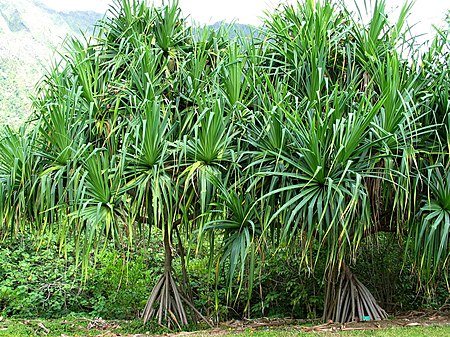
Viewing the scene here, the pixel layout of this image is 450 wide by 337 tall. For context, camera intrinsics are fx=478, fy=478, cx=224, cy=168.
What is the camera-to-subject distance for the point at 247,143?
4008 mm

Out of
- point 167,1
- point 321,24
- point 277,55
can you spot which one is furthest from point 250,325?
point 167,1

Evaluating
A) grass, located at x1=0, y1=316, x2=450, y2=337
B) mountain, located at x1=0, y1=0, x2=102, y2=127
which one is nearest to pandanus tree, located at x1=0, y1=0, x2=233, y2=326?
grass, located at x1=0, y1=316, x2=450, y2=337

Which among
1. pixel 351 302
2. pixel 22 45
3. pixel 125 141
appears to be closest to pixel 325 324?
pixel 351 302

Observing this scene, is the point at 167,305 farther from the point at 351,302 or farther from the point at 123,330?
the point at 351,302

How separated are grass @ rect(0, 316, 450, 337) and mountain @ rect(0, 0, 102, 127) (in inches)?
311

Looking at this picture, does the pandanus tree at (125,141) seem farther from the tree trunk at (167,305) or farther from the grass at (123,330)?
the grass at (123,330)

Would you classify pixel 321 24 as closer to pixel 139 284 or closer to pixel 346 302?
pixel 346 302

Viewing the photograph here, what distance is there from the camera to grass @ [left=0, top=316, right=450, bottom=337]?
3695 mm

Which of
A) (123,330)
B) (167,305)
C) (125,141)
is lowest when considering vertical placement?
(123,330)

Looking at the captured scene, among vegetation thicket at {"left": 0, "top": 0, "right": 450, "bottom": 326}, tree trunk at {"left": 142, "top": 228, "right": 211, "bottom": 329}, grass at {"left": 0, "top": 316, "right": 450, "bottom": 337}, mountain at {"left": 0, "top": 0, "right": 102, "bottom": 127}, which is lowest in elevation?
grass at {"left": 0, "top": 316, "right": 450, "bottom": 337}

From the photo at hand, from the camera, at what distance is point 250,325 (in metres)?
4.64

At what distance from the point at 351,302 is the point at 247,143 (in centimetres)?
172

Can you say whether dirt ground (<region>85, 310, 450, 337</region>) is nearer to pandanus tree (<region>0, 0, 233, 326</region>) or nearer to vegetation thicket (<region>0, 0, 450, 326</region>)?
vegetation thicket (<region>0, 0, 450, 326</region>)

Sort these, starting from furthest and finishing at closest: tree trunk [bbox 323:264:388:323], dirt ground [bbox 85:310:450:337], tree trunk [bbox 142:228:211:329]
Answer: tree trunk [bbox 142:228:211:329] → tree trunk [bbox 323:264:388:323] → dirt ground [bbox 85:310:450:337]
